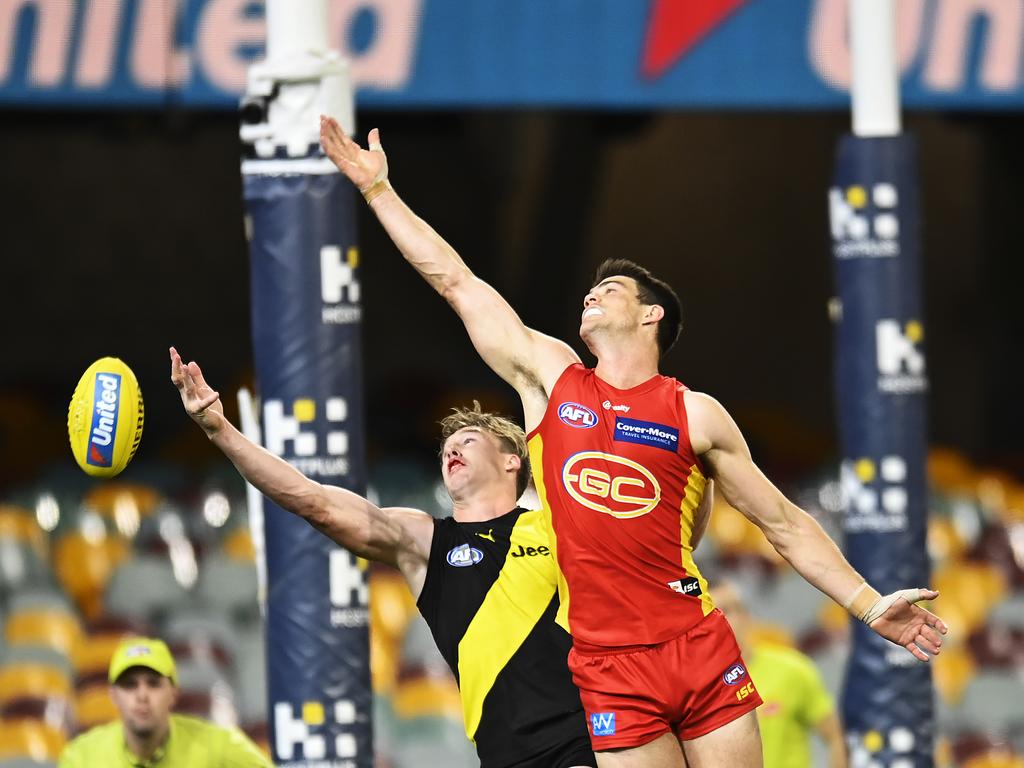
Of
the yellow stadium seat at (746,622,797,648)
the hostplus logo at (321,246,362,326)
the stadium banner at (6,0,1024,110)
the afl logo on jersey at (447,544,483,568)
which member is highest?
the stadium banner at (6,0,1024,110)

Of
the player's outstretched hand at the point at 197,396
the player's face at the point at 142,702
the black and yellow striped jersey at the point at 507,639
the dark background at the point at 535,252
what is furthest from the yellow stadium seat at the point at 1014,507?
the player's outstretched hand at the point at 197,396

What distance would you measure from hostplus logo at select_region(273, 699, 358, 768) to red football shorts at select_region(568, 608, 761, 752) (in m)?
2.10

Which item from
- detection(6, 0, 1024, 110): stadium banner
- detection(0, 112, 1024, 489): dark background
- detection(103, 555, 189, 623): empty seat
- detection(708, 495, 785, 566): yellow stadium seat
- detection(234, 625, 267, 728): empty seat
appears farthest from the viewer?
detection(0, 112, 1024, 489): dark background

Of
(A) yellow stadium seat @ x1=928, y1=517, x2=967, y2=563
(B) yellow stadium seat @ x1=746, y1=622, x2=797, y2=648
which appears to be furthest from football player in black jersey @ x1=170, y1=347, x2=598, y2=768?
(A) yellow stadium seat @ x1=928, y1=517, x2=967, y2=563

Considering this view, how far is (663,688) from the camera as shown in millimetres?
5539

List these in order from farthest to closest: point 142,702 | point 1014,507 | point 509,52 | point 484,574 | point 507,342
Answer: point 1014,507
point 509,52
point 142,702
point 484,574
point 507,342

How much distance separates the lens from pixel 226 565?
43.6 ft

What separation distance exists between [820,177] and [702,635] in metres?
15.2

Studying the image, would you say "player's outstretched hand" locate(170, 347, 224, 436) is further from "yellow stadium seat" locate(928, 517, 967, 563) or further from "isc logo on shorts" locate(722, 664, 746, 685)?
"yellow stadium seat" locate(928, 517, 967, 563)

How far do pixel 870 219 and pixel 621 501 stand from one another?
12.6ft

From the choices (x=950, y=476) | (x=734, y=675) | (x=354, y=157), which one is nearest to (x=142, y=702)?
(x=354, y=157)

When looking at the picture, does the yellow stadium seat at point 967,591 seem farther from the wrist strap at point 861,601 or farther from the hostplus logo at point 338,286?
the wrist strap at point 861,601

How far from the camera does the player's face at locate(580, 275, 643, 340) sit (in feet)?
18.4

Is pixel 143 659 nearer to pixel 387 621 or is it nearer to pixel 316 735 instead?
pixel 316 735
